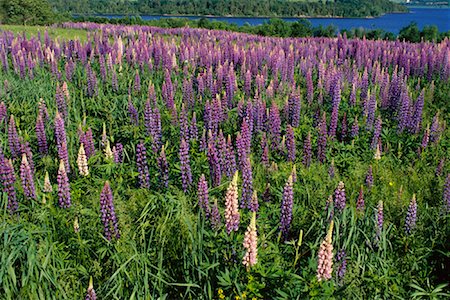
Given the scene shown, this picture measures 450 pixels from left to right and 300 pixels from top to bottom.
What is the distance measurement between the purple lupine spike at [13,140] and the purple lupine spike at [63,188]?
1.44 m

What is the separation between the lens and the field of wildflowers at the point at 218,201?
3877 millimetres

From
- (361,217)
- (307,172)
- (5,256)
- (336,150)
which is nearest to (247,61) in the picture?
(336,150)

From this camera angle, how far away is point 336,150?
7.08 metres

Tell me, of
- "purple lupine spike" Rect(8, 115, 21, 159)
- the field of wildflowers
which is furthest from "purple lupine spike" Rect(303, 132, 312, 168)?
"purple lupine spike" Rect(8, 115, 21, 159)

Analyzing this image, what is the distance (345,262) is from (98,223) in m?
2.59

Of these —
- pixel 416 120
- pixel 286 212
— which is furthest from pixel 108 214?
pixel 416 120

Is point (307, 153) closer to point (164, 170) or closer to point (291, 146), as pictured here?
point (291, 146)

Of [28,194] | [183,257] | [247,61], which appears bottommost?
[183,257]

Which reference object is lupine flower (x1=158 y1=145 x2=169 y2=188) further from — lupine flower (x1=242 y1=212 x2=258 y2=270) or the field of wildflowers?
lupine flower (x1=242 y1=212 x2=258 y2=270)

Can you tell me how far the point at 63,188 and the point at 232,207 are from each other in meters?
1.98

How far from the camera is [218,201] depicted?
521cm

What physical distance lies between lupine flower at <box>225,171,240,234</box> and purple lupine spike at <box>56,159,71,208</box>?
1879 mm

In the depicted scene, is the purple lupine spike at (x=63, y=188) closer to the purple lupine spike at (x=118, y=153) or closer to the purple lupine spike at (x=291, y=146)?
the purple lupine spike at (x=118, y=153)

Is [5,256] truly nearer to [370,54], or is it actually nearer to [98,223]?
[98,223]
